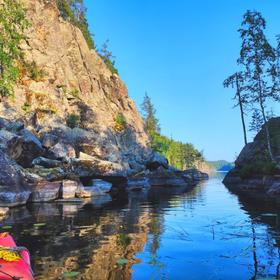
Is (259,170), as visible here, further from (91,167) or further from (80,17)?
(80,17)

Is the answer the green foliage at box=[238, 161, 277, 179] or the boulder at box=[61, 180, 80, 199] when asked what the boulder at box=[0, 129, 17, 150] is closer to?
the boulder at box=[61, 180, 80, 199]

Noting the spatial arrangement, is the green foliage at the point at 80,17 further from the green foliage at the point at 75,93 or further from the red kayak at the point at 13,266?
the red kayak at the point at 13,266

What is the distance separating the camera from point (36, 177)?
2205 centimetres

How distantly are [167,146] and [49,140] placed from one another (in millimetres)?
90457

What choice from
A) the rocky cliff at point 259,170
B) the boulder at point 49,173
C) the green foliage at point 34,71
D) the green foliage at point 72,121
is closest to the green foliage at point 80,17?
the green foliage at point 34,71

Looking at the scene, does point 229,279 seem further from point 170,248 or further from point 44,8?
point 44,8

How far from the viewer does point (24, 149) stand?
83.9ft

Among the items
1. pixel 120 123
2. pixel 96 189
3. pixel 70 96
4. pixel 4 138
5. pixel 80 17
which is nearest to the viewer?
pixel 4 138

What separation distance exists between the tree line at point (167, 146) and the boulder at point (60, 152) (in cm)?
6873

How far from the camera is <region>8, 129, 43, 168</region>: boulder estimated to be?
23.8 metres

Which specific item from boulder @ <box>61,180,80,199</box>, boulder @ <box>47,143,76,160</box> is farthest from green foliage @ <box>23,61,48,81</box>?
boulder @ <box>61,180,80,199</box>

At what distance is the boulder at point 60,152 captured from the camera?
93.9 ft

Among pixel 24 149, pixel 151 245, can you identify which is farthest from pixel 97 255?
pixel 24 149

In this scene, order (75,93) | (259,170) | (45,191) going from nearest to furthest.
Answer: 1. (45,191)
2. (259,170)
3. (75,93)
